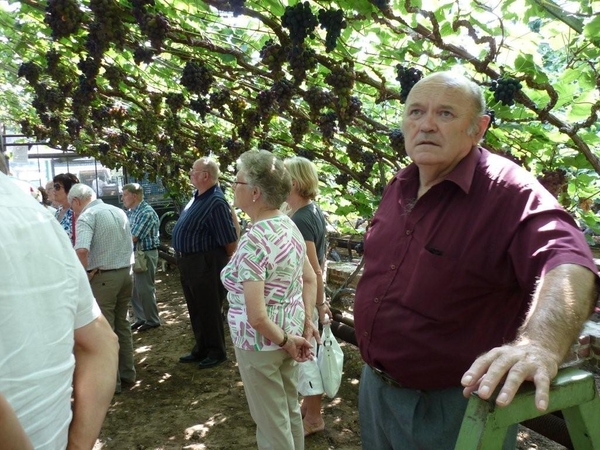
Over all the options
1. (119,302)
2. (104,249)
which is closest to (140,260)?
(119,302)

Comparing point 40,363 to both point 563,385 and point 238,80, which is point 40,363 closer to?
point 563,385

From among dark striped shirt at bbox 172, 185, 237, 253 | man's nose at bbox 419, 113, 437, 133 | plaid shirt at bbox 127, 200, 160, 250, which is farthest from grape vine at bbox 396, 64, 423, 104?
plaid shirt at bbox 127, 200, 160, 250

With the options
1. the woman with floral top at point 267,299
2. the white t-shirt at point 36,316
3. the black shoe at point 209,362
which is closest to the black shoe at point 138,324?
the black shoe at point 209,362

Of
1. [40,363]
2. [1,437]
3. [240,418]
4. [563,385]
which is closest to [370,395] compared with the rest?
[563,385]

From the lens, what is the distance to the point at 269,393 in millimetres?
2879

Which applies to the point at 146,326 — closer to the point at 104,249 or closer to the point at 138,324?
the point at 138,324

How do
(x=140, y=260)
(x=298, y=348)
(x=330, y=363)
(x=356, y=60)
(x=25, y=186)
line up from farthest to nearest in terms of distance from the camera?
1. (x=140, y=260)
2. (x=25, y=186)
3. (x=356, y=60)
4. (x=330, y=363)
5. (x=298, y=348)

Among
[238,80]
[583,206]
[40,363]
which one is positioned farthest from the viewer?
[238,80]

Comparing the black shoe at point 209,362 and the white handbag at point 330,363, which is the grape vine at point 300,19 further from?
the black shoe at point 209,362

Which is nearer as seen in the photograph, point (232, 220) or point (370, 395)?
point (370, 395)

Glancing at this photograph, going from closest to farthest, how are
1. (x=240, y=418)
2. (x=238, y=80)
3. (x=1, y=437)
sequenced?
(x=1, y=437), (x=240, y=418), (x=238, y=80)

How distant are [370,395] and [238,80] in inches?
146

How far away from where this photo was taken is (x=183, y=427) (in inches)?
165

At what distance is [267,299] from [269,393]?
48cm
